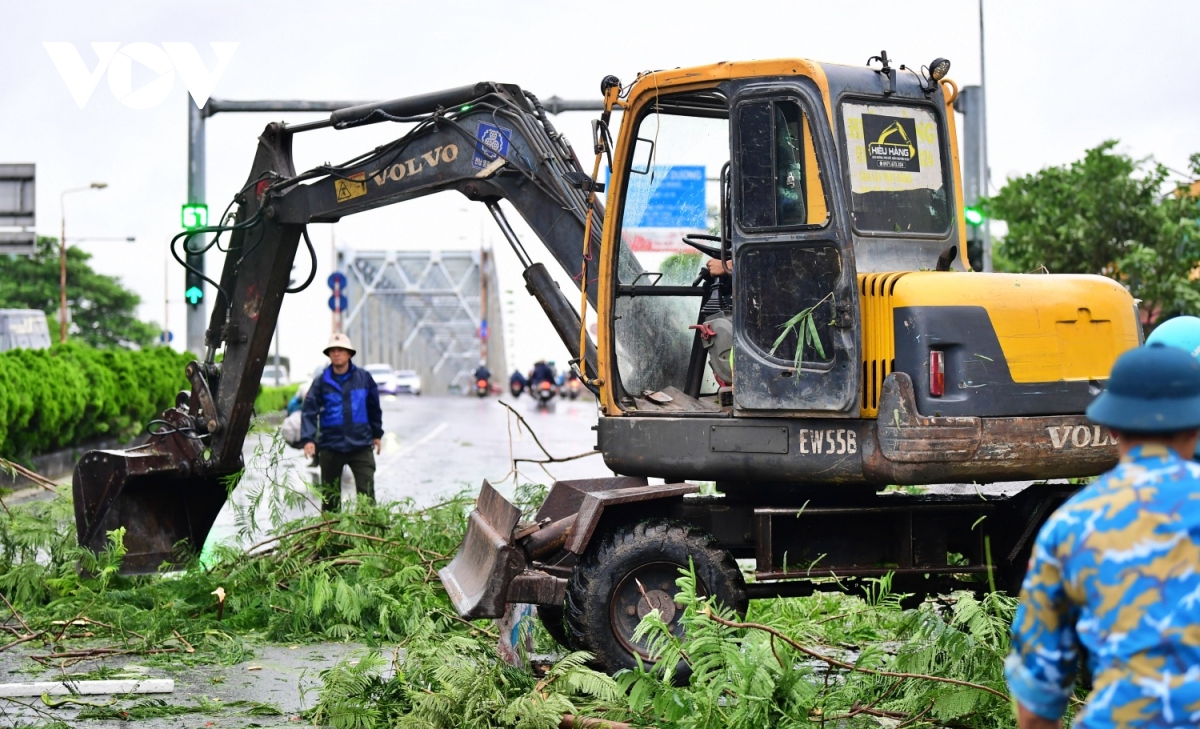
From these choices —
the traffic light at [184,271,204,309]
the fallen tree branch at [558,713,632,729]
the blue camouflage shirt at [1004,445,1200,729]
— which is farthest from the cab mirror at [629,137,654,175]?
the traffic light at [184,271,204,309]

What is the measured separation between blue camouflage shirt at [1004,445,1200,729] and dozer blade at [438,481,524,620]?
444 cm

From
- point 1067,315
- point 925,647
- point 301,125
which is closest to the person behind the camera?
point 925,647

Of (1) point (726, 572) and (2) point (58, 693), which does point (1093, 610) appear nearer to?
(1) point (726, 572)

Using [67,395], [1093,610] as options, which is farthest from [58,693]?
[67,395]

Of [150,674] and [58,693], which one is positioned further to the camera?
[150,674]

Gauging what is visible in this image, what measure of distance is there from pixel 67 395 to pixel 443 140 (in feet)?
47.2

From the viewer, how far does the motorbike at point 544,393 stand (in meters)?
50.8

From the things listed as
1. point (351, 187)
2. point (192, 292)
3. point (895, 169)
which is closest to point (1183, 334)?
point (895, 169)

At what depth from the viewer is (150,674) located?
313 inches

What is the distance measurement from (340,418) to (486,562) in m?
4.91

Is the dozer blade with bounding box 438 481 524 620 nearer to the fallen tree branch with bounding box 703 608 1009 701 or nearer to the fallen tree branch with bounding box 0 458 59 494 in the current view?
the fallen tree branch with bounding box 703 608 1009 701

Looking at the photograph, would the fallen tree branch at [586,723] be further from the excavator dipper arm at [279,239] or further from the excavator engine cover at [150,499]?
the excavator engine cover at [150,499]

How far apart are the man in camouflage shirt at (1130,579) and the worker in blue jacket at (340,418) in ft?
31.2

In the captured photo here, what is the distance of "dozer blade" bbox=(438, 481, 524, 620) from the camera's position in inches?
287
